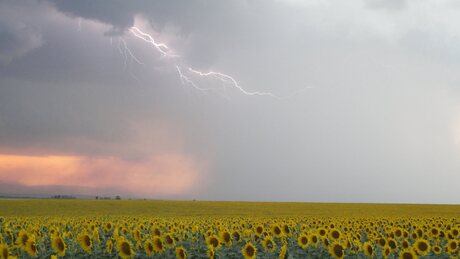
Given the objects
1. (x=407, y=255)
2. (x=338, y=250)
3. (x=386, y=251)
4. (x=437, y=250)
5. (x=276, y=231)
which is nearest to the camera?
(x=407, y=255)

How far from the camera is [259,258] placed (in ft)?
34.2

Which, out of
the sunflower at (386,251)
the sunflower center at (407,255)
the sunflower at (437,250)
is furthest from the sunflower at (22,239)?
the sunflower at (437,250)

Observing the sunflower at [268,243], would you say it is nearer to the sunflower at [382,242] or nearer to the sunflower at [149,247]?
the sunflower at [149,247]

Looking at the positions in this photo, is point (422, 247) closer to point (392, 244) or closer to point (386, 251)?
point (392, 244)

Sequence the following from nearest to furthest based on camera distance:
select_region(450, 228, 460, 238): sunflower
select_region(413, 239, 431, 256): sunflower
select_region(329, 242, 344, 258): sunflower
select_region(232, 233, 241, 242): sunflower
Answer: select_region(329, 242, 344, 258): sunflower, select_region(413, 239, 431, 256): sunflower, select_region(232, 233, 241, 242): sunflower, select_region(450, 228, 460, 238): sunflower

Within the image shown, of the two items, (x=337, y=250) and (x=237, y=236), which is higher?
(x=237, y=236)

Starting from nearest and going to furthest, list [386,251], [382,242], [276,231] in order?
[386,251]
[382,242]
[276,231]

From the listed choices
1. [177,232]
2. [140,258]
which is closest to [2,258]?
[140,258]

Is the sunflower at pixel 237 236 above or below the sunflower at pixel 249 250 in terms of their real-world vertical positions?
above

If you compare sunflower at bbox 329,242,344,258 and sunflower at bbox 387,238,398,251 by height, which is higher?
sunflower at bbox 387,238,398,251

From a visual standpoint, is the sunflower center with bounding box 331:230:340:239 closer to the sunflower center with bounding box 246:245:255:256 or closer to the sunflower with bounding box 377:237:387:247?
the sunflower with bounding box 377:237:387:247

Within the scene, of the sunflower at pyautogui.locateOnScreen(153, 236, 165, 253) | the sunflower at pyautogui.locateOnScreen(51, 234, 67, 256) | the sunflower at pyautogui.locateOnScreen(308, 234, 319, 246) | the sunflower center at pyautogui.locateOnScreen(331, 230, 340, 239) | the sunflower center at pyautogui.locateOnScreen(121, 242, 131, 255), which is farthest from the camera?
the sunflower center at pyautogui.locateOnScreen(331, 230, 340, 239)

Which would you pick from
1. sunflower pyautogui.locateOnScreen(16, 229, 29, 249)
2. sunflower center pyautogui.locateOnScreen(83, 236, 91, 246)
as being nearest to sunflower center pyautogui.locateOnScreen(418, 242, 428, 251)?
sunflower center pyautogui.locateOnScreen(83, 236, 91, 246)

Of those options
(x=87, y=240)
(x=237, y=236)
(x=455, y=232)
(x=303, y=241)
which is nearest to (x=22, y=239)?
(x=87, y=240)
